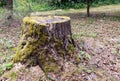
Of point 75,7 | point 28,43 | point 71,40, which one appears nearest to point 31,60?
point 28,43

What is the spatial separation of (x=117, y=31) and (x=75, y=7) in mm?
9752

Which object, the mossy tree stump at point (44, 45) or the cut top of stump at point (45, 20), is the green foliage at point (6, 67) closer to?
the mossy tree stump at point (44, 45)

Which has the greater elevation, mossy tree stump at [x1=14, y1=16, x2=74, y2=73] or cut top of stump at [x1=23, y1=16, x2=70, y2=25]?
cut top of stump at [x1=23, y1=16, x2=70, y2=25]

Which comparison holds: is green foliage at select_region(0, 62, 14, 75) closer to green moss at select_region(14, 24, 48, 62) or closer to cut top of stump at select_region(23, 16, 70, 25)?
green moss at select_region(14, 24, 48, 62)

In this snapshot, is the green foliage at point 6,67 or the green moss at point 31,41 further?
the green foliage at point 6,67

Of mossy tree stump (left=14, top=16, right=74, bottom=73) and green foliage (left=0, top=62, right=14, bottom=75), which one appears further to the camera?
green foliage (left=0, top=62, right=14, bottom=75)

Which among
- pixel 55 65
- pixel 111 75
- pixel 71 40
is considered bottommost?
pixel 111 75

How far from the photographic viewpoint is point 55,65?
14.9ft

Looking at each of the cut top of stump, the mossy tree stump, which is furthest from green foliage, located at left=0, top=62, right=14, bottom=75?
the cut top of stump

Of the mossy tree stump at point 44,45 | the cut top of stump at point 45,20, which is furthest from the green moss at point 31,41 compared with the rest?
the cut top of stump at point 45,20

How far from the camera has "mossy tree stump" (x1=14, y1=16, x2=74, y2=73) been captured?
15.0 ft

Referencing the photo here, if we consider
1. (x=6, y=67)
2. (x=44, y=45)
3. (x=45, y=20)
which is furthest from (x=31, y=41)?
(x=6, y=67)

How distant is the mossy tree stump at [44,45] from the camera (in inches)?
180

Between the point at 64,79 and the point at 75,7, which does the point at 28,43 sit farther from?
the point at 75,7
